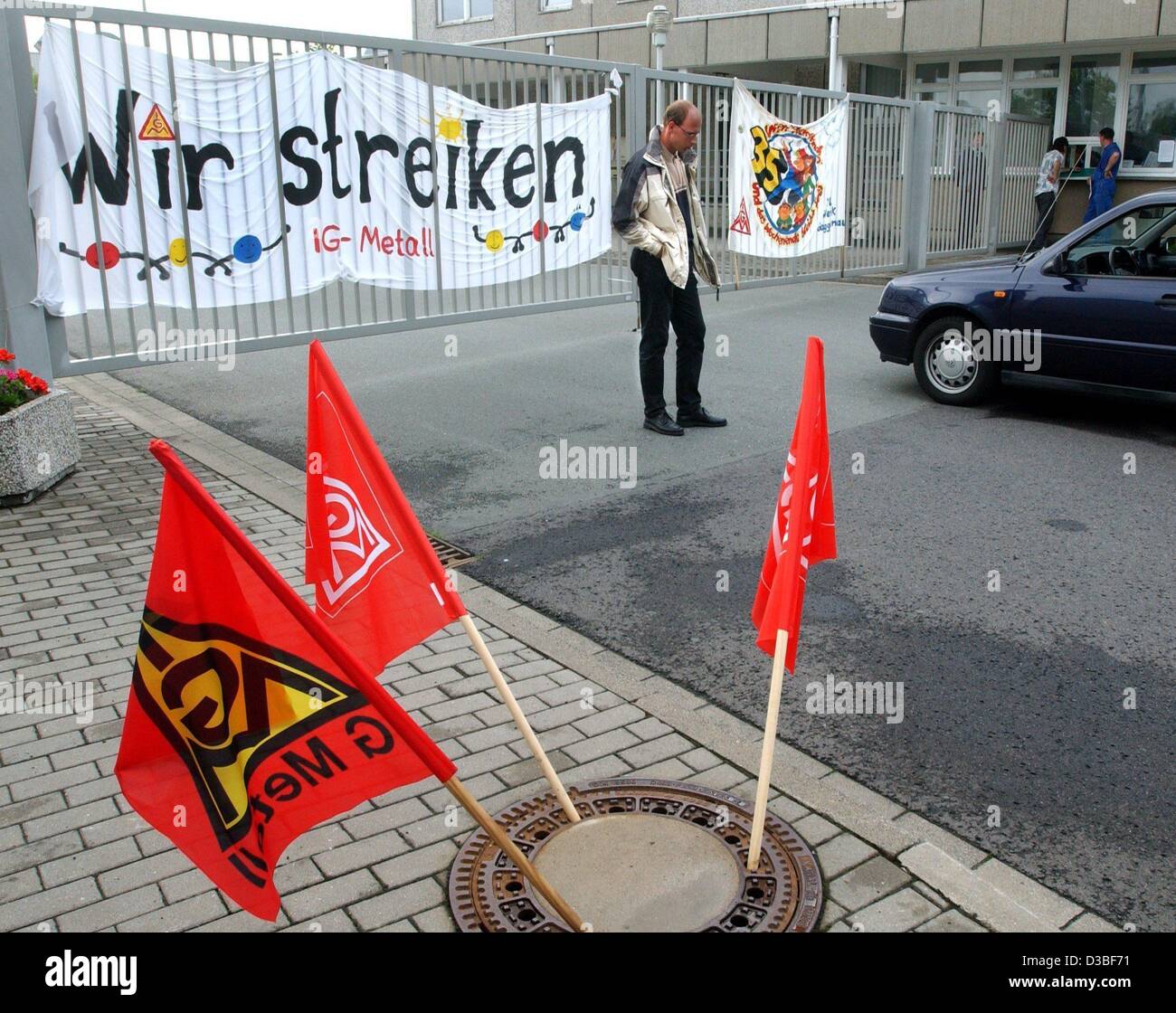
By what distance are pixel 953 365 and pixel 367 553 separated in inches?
275

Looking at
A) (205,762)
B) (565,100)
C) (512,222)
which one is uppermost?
(565,100)

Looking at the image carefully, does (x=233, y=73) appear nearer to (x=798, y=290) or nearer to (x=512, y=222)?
(x=512, y=222)

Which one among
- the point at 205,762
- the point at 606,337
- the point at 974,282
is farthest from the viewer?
the point at 606,337

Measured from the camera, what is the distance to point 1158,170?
2006cm

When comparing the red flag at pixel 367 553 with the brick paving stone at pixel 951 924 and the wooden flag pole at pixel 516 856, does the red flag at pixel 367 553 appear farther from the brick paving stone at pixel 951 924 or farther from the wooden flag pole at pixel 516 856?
the brick paving stone at pixel 951 924

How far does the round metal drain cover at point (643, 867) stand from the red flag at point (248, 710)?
68 cm

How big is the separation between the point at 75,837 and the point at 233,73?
5536 millimetres

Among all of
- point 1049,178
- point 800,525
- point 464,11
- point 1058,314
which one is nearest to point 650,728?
point 800,525

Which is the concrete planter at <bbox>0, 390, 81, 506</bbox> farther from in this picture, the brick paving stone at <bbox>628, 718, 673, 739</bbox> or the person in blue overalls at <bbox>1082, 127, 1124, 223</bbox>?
the person in blue overalls at <bbox>1082, 127, 1124, 223</bbox>

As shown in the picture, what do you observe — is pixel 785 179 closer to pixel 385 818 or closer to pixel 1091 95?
pixel 1091 95

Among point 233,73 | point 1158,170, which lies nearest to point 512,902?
point 233,73

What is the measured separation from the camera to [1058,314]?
852 centimetres

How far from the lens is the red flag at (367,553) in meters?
3.44

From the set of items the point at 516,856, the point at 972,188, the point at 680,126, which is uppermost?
the point at 680,126
